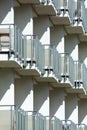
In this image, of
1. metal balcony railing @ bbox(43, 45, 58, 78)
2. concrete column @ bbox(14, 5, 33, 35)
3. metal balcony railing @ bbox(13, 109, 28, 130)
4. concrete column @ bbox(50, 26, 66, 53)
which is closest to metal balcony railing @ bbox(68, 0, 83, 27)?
concrete column @ bbox(50, 26, 66, 53)

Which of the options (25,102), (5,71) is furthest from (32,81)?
(5,71)

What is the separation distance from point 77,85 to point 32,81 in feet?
27.4

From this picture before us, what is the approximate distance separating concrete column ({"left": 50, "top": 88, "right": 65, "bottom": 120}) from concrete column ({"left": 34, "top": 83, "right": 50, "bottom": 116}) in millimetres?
3122

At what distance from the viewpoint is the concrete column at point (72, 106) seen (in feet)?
197

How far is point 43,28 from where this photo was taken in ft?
172

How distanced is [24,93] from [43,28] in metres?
4.53

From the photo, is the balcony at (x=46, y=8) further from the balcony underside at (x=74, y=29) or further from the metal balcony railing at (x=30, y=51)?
the balcony underside at (x=74, y=29)

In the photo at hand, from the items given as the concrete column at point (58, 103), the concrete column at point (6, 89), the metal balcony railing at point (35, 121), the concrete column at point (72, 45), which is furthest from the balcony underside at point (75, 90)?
the concrete column at point (6, 89)

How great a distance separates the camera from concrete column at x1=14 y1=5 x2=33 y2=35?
158ft

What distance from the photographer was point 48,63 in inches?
1980

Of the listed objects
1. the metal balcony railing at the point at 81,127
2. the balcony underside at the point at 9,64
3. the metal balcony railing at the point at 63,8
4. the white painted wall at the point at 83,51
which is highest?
the metal balcony railing at the point at 63,8

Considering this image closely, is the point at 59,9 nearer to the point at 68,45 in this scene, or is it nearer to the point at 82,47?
the point at 68,45

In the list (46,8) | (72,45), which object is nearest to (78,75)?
(72,45)

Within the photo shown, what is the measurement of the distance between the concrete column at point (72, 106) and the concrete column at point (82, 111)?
2.44 m
